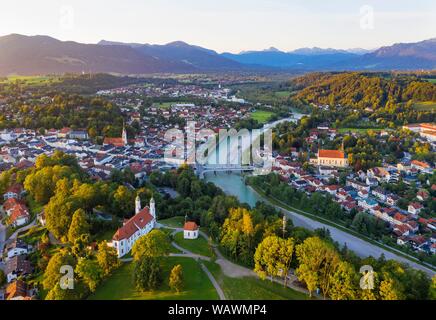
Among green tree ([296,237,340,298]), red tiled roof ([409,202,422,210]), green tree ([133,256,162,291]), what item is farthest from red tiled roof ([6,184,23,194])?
red tiled roof ([409,202,422,210])

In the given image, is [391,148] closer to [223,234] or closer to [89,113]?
[223,234]

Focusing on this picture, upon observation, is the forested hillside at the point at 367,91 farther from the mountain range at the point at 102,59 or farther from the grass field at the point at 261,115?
the mountain range at the point at 102,59

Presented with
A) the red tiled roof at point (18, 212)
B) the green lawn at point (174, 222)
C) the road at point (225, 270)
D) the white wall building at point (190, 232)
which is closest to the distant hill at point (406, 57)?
the green lawn at point (174, 222)

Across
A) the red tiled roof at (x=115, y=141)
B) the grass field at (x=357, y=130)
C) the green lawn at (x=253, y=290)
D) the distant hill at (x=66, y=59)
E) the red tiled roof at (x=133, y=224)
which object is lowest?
A: the green lawn at (x=253, y=290)

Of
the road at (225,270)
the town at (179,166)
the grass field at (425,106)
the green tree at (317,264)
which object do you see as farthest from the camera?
the grass field at (425,106)

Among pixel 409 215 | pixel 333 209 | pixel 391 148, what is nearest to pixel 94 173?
pixel 333 209

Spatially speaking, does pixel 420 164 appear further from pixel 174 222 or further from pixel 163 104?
pixel 163 104

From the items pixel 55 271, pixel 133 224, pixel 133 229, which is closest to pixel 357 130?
pixel 133 224

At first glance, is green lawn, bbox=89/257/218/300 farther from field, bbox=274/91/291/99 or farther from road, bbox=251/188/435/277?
field, bbox=274/91/291/99
